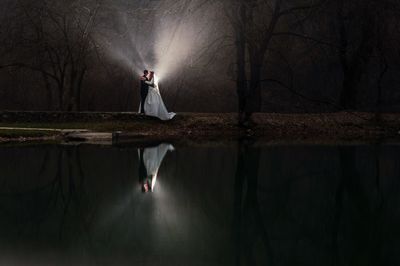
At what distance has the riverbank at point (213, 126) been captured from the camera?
1011 inches

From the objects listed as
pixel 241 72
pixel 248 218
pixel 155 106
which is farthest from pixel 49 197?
pixel 241 72

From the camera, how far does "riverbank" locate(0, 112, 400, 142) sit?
25.7 m

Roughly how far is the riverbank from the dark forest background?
1.24 m

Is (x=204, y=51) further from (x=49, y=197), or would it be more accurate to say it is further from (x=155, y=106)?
(x=49, y=197)

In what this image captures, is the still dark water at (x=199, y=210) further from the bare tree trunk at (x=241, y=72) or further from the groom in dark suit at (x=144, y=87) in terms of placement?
the bare tree trunk at (x=241, y=72)

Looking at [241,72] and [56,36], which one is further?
[56,36]

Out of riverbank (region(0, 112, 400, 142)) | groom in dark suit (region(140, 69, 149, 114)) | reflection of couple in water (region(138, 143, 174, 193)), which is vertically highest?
groom in dark suit (region(140, 69, 149, 114))

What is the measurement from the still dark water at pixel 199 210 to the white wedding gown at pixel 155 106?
10.4 metres

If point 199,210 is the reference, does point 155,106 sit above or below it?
above

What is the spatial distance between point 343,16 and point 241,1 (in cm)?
611

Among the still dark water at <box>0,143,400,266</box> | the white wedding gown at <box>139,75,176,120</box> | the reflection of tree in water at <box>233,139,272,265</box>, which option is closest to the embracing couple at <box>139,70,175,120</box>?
the white wedding gown at <box>139,75,176,120</box>

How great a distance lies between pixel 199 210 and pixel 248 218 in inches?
36.0

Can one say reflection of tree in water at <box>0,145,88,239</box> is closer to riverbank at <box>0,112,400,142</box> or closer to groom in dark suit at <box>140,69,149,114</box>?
riverbank at <box>0,112,400,142</box>

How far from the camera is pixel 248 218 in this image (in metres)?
9.47
